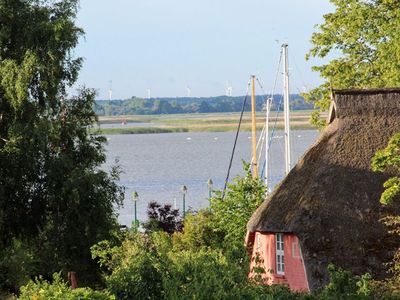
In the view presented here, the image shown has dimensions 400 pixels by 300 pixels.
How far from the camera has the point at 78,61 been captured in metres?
44.7

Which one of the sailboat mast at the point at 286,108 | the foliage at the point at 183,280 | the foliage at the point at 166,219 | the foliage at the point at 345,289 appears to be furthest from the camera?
the sailboat mast at the point at 286,108

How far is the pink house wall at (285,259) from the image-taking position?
1422 inches

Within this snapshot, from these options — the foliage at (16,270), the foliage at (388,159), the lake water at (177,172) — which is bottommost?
the lake water at (177,172)

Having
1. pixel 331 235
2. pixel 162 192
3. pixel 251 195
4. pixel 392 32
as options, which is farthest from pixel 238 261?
pixel 162 192

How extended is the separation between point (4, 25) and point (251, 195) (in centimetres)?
1117

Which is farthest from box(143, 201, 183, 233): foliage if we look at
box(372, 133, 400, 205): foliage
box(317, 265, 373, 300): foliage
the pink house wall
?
box(317, 265, 373, 300): foliage

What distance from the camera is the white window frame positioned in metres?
37.0

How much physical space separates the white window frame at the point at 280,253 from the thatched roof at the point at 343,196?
707mm

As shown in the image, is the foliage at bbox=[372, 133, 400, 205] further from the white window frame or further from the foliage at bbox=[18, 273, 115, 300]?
the foliage at bbox=[18, 273, 115, 300]

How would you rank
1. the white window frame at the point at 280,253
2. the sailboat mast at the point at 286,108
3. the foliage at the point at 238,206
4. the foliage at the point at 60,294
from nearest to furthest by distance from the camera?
→ 1. the foliage at the point at 60,294
2. the white window frame at the point at 280,253
3. the foliage at the point at 238,206
4. the sailboat mast at the point at 286,108

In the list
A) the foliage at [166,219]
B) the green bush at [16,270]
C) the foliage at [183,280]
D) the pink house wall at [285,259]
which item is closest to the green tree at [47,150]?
the green bush at [16,270]

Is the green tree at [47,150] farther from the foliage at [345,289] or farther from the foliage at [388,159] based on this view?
the foliage at [345,289]

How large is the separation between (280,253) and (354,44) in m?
11.7

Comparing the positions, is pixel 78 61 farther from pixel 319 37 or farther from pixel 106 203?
pixel 319 37
